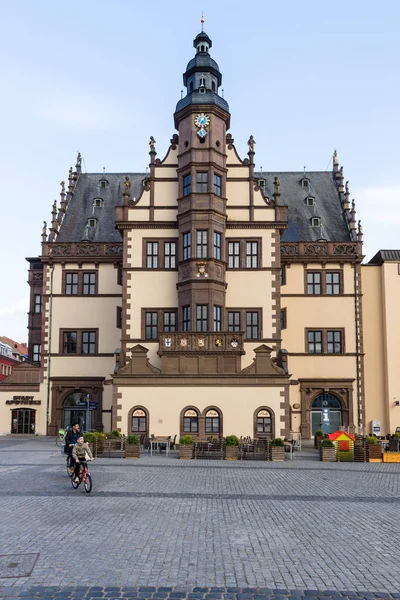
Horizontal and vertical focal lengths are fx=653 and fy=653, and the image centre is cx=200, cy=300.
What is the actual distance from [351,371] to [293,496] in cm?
2701

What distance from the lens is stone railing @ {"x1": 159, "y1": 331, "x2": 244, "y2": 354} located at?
121 feet

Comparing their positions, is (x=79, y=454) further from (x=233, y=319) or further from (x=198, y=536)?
(x=233, y=319)

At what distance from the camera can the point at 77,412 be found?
4512 cm

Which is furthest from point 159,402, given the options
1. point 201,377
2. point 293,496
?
point 293,496

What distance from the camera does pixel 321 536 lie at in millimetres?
12891

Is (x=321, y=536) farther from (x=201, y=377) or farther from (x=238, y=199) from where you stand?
(x=238, y=199)

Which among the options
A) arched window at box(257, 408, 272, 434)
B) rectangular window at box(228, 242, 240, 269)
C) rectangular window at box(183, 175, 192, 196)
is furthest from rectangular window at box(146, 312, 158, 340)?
arched window at box(257, 408, 272, 434)

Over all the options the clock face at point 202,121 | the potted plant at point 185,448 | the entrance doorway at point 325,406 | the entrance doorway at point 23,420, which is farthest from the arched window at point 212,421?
the clock face at point 202,121

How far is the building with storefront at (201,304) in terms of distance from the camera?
35.7 metres

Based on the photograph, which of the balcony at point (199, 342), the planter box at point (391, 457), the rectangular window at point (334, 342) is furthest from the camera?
the rectangular window at point (334, 342)

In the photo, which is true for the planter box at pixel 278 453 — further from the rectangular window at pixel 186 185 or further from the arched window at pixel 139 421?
the rectangular window at pixel 186 185

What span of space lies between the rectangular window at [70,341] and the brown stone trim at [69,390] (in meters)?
2.04

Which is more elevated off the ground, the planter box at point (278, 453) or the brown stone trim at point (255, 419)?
the brown stone trim at point (255, 419)

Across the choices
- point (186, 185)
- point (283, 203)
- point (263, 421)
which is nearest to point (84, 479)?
point (263, 421)
